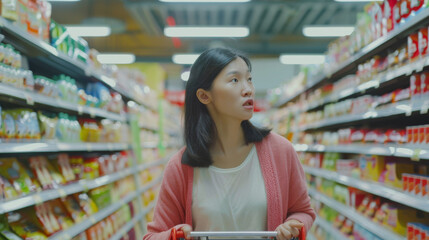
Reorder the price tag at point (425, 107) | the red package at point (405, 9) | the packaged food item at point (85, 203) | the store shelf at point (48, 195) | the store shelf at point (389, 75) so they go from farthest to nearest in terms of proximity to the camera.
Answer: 1. the packaged food item at point (85, 203)
2. the red package at point (405, 9)
3. the store shelf at point (389, 75)
4. the price tag at point (425, 107)
5. the store shelf at point (48, 195)

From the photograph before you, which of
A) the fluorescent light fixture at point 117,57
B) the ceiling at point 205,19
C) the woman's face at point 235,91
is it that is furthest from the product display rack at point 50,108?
the fluorescent light fixture at point 117,57

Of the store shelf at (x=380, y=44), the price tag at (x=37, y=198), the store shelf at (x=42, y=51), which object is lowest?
the price tag at (x=37, y=198)

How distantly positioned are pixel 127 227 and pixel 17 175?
2.68 meters

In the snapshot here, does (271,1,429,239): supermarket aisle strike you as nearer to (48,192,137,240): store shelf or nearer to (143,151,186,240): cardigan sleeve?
(143,151,186,240): cardigan sleeve

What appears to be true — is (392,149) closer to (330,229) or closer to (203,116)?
(203,116)

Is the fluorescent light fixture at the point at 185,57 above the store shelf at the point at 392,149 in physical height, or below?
above

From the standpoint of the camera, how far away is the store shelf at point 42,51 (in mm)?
2440

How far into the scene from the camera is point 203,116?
6.61ft

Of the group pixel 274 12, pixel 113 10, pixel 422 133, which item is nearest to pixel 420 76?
pixel 422 133

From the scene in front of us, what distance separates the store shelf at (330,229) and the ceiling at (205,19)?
172 inches

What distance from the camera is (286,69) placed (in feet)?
52.3

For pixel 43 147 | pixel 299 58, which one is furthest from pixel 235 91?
pixel 299 58

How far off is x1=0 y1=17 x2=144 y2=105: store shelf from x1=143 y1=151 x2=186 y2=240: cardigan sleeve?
4.19ft

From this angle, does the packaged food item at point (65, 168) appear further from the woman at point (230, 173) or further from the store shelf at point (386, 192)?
the store shelf at point (386, 192)
